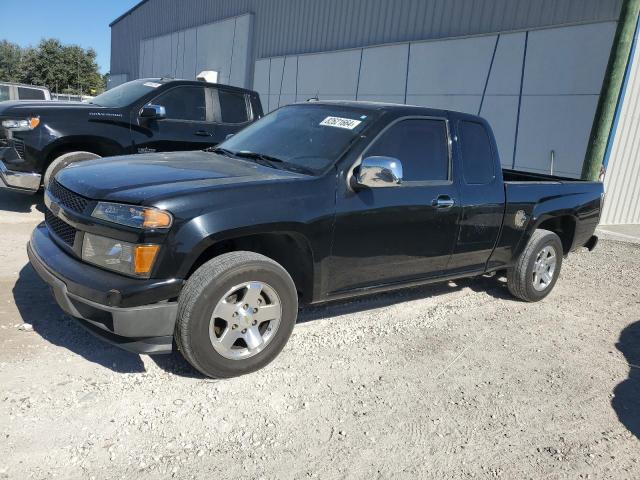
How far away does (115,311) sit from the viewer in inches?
110

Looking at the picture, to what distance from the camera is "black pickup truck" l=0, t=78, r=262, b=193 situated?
6223 millimetres

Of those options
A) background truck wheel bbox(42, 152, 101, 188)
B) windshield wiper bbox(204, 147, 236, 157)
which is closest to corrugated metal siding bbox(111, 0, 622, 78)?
windshield wiper bbox(204, 147, 236, 157)

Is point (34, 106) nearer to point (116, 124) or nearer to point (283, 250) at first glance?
point (116, 124)

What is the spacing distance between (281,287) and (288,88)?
16038 millimetres

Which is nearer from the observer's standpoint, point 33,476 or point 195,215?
point 33,476

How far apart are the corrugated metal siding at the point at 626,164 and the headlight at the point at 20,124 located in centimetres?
959

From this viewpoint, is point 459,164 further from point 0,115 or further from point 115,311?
point 0,115

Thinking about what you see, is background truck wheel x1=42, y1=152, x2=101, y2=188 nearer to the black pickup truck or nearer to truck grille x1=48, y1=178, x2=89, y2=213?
the black pickup truck

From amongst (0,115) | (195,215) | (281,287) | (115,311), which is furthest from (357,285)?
(0,115)

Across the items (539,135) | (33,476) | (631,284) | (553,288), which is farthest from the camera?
(539,135)

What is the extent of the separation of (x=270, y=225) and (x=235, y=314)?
0.58 m

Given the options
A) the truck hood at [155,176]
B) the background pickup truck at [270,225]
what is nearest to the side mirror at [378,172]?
the background pickup truck at [270,225]

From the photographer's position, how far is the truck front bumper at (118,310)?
9.22ft

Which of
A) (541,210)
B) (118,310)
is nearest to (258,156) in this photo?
(118,310)
